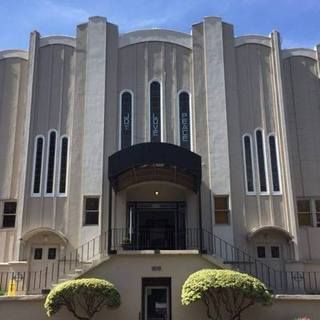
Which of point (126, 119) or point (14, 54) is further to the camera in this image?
point (14, 54)

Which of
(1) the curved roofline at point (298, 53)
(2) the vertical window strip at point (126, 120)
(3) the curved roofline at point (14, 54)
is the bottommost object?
(2) the vertical window strip at point (126, 120)

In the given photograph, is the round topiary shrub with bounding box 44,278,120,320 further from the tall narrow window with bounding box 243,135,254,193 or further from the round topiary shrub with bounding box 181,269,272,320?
the tall narrow window with bounding box 243,135,254,193

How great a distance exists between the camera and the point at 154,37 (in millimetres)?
21156

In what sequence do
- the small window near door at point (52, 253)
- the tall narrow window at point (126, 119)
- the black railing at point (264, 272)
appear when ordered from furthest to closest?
the tall narrow window at point (126, 119) → the small window near door at point (52, 253) → the black railing at point (264, 272)

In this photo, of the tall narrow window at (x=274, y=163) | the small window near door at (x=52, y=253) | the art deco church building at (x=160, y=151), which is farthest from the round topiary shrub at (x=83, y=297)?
the tall narrow window at (x=274, y=163)

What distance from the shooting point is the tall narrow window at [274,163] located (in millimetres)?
19547

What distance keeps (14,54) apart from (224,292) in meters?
14.2

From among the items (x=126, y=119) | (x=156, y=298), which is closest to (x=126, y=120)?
(x=126, y=119)

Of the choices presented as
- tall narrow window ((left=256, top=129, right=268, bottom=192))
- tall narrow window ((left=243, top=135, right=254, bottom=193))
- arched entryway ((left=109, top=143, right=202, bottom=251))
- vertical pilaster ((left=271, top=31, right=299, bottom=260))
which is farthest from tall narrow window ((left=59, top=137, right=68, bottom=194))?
vertical pilaster ((left=271, top=31, right=299, bottom=260))

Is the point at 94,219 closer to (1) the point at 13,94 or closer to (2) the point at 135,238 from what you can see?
(2) the point at 135,238

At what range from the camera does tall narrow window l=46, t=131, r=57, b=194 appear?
19.2 meters

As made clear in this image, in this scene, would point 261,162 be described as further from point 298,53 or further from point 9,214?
point 9,214

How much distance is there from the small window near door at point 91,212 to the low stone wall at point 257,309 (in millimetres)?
4397

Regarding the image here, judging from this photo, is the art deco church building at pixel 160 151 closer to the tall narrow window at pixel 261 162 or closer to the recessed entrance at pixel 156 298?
the tall narrow window at pixel 261 162
